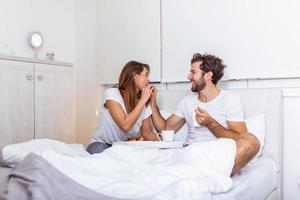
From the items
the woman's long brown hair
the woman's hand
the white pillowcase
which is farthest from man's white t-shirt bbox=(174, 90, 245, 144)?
the white pillowcase

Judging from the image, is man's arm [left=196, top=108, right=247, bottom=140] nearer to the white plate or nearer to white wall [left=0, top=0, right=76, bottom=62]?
the white plate

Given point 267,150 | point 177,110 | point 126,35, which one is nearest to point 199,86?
point 177,110

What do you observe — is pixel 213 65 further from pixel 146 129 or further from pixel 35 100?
pixel 35 100

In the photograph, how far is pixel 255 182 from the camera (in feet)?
5.78

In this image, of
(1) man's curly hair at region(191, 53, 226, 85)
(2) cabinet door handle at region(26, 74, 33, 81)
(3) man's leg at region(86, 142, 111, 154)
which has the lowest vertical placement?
(3) man's leg at region(86, 142, 111, 154)

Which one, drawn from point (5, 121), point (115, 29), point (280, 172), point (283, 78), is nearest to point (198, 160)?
point (280, 172)

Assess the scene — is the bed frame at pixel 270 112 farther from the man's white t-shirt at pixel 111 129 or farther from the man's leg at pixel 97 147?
the man's leg at pixel 97 147

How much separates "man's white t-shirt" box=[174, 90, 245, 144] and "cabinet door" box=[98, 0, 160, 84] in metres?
0.58

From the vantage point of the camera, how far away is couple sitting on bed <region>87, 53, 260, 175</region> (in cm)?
229

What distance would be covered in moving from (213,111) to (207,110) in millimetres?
45

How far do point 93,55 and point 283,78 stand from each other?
1919 millimetres

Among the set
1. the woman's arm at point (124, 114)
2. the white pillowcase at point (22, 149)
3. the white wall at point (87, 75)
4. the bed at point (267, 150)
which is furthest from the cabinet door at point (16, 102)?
the bed at point (267, 150)

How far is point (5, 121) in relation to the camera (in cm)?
274

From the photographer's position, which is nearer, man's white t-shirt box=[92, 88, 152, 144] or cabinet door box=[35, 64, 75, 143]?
man's white t-shirt box=[92, 88, 152, 144]
